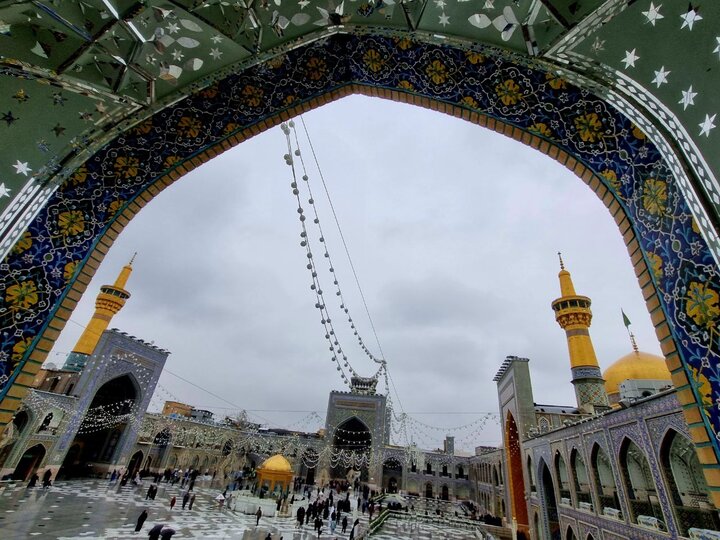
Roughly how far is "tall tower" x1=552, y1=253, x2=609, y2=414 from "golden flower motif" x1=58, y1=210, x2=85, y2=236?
2131 centimetres

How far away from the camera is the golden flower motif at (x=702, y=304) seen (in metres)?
1.90

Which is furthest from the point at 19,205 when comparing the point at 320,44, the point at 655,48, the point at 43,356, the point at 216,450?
the point at 216,450

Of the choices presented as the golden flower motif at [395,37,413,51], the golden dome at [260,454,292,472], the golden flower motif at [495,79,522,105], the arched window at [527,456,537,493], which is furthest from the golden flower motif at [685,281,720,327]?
the golden dome at [260,454,292,472]

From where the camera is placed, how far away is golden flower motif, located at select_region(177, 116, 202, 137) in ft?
11.0

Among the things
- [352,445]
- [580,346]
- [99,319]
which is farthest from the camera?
[352,445]

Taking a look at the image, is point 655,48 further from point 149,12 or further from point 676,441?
point 676,441

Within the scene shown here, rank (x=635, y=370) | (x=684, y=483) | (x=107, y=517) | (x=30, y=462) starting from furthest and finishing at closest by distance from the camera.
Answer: (x=635, y=370) < (x=30, y=462) < (x=107, y=517) < (x=684, y=483)

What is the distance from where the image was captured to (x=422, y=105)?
144 inches

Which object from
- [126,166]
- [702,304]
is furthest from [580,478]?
[126,166]

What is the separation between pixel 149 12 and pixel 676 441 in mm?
11458

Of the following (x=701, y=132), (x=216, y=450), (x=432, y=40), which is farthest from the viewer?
(x=216, y=450)

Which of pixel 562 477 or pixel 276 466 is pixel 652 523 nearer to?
pixel 562 477

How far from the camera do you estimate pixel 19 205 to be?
2.67 meters

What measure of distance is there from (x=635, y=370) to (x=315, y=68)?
24.1 m
